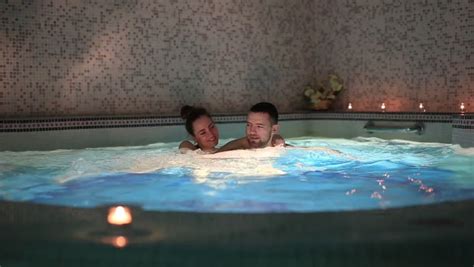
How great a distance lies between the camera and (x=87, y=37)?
25.8 feet

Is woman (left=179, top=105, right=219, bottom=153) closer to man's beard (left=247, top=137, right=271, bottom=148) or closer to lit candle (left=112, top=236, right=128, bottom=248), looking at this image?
man's beard (left=247, top=137, right=271, bottom=148)

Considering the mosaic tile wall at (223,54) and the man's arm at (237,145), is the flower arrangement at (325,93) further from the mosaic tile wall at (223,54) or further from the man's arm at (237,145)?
the man's arm at (237,145)

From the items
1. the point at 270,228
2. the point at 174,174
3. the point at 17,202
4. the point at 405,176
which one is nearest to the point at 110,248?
the point at 270,228

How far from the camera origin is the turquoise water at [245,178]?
3.11 meters

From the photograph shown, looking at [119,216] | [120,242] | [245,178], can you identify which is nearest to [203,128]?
[245,178]

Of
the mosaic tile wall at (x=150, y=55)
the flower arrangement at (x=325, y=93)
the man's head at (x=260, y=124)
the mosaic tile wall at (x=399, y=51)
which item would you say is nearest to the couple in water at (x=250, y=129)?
the man's head at (x=260, y=124)

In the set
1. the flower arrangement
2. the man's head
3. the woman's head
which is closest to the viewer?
the man's head

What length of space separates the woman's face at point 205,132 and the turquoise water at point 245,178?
182 mm

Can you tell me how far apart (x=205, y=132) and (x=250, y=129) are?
1.82ft

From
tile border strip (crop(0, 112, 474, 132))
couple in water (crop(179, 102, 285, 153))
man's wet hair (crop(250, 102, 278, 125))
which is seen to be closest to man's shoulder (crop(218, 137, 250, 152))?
couple in water (crop(179, 102, 285, 153))

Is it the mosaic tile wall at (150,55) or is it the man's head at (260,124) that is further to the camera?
the mosaic tile wall at (150,55)

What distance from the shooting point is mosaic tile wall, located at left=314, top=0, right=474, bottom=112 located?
7969mm

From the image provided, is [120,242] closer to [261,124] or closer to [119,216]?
[119,216]

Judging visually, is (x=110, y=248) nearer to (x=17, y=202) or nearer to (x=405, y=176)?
(x=17, y=202)
